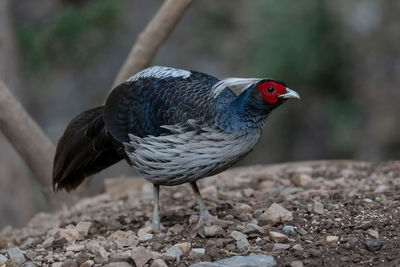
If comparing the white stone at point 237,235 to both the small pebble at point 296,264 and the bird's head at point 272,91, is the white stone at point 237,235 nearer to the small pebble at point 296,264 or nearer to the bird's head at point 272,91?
the small pebble at point 296,264

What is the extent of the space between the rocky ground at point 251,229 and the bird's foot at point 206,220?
0.07m

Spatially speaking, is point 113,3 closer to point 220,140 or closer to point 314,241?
point 220,140

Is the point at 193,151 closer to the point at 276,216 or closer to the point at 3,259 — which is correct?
the point at 276,216

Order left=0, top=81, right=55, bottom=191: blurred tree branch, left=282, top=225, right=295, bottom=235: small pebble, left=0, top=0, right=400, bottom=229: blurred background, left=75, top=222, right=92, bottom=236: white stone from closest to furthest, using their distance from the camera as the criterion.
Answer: left=282, top=225, right=295, bottom=235: small pebble, left=75, top=222, right=92, bottom=236: white stone, left=0, top=81, right=55, bottom=191: blurred tree branch, left=0, top=0, right=400, bottom=229: blurred background

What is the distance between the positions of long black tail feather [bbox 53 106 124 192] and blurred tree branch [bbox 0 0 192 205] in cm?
105

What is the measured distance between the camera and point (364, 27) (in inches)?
459

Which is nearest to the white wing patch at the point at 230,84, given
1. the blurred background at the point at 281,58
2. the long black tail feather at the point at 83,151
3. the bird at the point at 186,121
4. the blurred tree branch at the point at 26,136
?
the bird at the point at 186,121

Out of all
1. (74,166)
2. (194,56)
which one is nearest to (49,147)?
(74,166)

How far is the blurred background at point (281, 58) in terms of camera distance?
8.17 m

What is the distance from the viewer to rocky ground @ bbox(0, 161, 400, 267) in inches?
138

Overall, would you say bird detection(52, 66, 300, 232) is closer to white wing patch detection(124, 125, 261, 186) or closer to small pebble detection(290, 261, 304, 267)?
white wing patch detection(124, 125, 261, 186)

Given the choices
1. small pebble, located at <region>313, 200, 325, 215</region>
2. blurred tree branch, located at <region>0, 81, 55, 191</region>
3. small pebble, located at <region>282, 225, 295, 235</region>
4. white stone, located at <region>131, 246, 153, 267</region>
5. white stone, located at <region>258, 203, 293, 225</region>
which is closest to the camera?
white stone, located at <region>131, 246, 153, 267</region>

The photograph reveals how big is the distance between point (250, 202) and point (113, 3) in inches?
188

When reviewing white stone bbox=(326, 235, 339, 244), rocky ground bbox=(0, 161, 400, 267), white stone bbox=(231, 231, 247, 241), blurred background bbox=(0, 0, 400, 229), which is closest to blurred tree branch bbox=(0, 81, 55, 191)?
rocky ground bbox=(0, 161, 400, 267)
